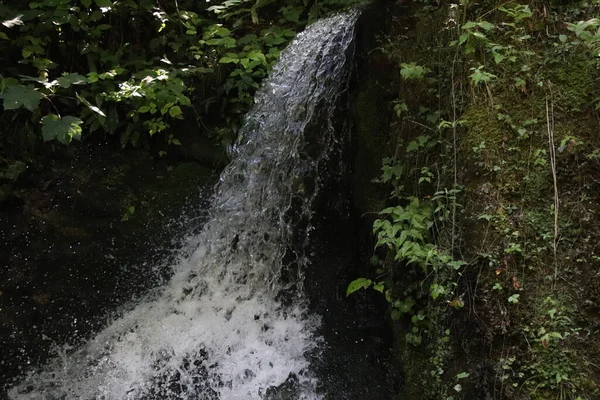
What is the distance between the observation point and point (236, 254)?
4.50m

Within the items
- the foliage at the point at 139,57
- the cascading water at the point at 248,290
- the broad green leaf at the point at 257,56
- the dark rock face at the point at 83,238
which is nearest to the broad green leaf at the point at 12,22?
the foliage at the point at 139,57

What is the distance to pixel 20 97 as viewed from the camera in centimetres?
374

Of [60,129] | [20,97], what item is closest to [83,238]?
[60,129]

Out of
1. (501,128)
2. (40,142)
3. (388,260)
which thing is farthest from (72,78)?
(501,128)

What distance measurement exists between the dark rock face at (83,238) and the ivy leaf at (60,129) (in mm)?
867

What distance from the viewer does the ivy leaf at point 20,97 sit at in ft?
12.1

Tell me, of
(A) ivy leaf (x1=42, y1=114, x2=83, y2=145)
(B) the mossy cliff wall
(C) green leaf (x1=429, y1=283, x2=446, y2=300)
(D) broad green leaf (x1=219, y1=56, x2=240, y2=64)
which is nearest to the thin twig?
(B) the mossy cliff wall

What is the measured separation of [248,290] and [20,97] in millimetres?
2470

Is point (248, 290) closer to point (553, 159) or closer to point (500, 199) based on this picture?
point (500, 199)

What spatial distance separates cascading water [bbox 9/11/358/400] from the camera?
3592 mm

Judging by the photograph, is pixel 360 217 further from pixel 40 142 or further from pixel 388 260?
pixel 40 142

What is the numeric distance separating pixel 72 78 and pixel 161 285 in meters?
1.99

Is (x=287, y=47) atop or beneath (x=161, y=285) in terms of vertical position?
atop

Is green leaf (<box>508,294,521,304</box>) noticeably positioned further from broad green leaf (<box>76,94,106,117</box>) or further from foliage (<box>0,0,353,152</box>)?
broad green leaf (<box>76,94,106,117</box>)
